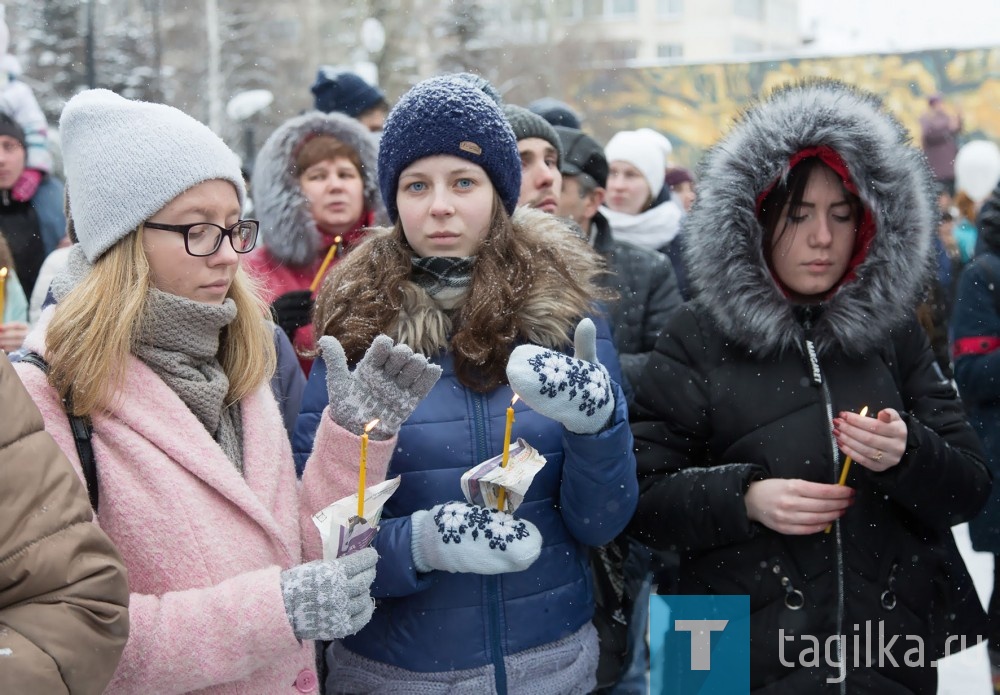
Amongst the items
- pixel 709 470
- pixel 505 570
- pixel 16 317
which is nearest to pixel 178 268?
pixel 505 570

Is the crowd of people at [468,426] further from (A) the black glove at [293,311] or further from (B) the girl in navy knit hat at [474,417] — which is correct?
(A) the black glove at [293,311]

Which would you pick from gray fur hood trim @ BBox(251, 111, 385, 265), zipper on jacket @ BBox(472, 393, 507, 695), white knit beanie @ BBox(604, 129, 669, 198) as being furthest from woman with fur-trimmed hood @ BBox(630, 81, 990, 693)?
white knit beanie @ BBox(604, 129, 669, 198)

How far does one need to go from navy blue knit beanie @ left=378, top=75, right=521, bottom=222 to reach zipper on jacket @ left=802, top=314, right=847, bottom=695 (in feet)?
2.81

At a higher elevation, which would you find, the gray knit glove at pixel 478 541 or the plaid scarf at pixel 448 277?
the plaid scarf at pixel 448 277

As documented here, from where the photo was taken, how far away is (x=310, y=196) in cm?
420

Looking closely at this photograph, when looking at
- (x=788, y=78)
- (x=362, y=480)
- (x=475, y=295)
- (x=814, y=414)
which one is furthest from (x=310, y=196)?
(x=788, y=78)

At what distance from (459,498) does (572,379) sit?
0.45 m

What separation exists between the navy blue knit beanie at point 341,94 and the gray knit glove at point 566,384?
3.88 meters

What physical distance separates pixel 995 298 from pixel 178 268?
114 inches

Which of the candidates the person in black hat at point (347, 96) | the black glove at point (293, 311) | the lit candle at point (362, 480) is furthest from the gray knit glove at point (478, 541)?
the person in black hat at point (347, 96)

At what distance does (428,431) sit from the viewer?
227 cm

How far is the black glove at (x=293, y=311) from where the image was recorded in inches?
143

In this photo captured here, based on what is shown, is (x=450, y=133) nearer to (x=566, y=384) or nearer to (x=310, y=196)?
(x=566, y=384)

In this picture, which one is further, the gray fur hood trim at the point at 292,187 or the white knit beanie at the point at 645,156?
the white knit beanie at the point at 645,156
